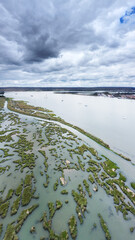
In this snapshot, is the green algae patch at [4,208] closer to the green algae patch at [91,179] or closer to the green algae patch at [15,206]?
the green algae patch at [15,206]

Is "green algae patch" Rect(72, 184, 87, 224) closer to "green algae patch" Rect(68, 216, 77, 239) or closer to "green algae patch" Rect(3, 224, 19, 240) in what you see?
"green algae patch" Rect(68, 216, 77, 239)

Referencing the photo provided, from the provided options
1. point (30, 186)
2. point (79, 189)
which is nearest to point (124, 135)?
point (79, 189)

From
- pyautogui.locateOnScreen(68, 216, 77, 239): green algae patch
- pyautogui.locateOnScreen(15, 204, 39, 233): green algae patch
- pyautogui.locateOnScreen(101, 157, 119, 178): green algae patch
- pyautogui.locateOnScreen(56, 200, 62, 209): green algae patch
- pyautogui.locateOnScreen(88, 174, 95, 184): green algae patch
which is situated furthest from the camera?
pyautogui.locateOnScreen(101, 157, 119, 178): green algae patch

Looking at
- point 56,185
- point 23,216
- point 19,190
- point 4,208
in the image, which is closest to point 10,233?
point 23,216

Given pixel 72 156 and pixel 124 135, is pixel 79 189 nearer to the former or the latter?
pixel 72 156

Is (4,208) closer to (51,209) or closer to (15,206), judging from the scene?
(15,206)

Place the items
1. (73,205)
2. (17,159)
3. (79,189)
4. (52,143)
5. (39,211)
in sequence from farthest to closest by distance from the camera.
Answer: (52,143) → (17,159) → (79,189) → (73,205) → (39,211)

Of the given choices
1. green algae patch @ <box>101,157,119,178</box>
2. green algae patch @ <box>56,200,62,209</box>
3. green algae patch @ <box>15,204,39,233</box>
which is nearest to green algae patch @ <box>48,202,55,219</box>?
green algae patch @ <box>56,200,62,209</box>

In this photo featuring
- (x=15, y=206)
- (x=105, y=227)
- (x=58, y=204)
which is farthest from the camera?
(x=58, y=204)

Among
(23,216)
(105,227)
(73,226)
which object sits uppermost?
(23,216)

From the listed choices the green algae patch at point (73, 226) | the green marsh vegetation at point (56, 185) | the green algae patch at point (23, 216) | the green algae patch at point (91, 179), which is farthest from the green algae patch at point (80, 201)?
the green algae patch at point (23, 216)

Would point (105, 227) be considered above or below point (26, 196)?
below
